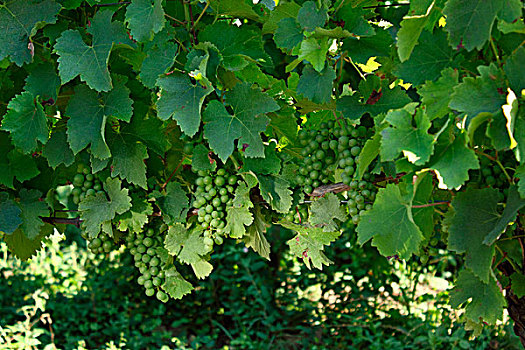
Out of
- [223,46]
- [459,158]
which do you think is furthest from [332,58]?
[459,158]

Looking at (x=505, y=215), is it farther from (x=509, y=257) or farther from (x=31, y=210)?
(x=31, y=210)

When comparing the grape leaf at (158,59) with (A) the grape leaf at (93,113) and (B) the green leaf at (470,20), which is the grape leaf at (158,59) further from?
(B) the green leaf at (470,20)

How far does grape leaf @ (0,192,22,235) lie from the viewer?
1.60m

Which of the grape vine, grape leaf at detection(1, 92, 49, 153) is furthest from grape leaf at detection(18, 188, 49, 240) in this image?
grape leaf at detection(1, 92, 49, 153)

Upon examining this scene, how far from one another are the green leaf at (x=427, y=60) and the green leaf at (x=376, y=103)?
13 cm

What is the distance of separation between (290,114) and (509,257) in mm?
682

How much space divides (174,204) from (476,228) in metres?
0.84

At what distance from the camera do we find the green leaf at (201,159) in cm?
146

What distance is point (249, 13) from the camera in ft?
4.87

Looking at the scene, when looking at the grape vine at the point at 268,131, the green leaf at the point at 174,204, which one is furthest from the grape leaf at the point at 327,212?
the green leaf at the point at 174,204

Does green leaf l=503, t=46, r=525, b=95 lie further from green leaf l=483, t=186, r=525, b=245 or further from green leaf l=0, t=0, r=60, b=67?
green leaf l=0, t=0, r=60, b=67

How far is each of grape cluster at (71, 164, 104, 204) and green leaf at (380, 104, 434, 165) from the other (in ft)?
2.85

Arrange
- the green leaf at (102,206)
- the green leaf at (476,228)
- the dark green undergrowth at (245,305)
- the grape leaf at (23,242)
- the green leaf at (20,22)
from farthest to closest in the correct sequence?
the dark green undergrowth at (245,305) < the grape leaf at (23,242) < the green leaf at (102,206) < the green leaf at (20,22) < the green leaf at (476,228)

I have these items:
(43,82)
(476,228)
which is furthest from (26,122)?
(476,228)
